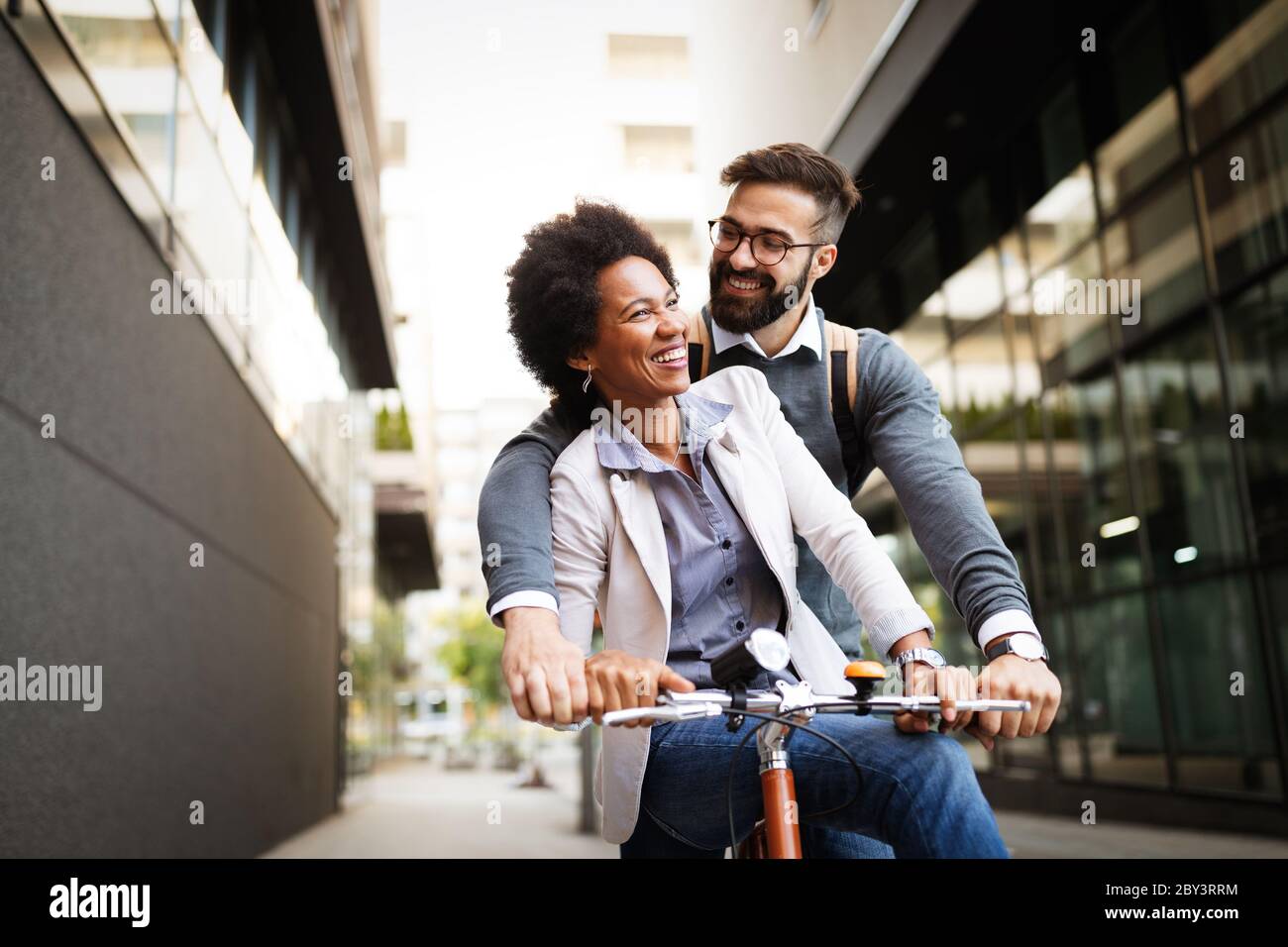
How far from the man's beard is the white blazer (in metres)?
0.36

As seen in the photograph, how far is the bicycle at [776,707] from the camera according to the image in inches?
63.5

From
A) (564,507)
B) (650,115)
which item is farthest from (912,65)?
(650,115)

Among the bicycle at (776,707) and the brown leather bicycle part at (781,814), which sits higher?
the bicycle at (776,707)

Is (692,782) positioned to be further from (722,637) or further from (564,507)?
(564,507)

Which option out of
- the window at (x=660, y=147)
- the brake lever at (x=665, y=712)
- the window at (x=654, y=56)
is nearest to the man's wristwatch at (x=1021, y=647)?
the brake lever at (x=665, y=712)

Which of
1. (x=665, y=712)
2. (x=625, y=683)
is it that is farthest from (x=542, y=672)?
(x=665, y=712)

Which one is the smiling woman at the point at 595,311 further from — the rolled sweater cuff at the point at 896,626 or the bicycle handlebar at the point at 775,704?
the bicycle handlebar at the point at 775,704

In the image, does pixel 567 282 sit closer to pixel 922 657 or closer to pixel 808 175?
pixel 808 175

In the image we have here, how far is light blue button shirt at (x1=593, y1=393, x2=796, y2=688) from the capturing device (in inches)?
83.5

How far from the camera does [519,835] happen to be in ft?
37.4

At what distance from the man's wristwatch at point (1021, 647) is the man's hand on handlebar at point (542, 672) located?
0.70 meters

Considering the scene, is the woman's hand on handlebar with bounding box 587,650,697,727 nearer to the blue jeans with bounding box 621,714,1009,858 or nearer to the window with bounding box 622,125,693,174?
the blue jeans with bounding box 621,714,1009,858

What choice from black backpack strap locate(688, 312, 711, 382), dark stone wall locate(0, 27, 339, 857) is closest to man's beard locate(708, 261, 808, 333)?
black backpack strap locate(688, 312, 711, 382)
